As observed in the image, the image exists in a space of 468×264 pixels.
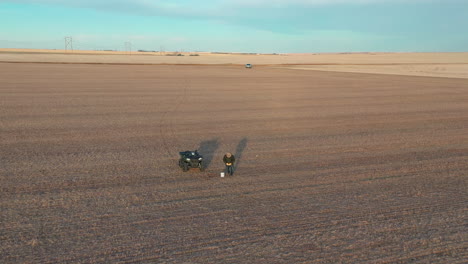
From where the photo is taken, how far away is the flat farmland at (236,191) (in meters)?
5.66

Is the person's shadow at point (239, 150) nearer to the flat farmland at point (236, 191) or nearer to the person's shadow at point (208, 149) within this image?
the flat farmland at point (236, 191)

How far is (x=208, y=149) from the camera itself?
11367 mm

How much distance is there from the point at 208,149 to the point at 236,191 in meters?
3.67

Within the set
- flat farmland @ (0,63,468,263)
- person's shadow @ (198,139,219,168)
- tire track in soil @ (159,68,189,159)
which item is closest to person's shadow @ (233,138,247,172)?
flat farmland @ (0,63,468,263)

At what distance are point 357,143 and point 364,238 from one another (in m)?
6.54

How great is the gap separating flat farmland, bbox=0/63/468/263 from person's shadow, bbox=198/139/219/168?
0.10 metres

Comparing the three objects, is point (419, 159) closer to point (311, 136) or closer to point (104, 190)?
point (311, 136)

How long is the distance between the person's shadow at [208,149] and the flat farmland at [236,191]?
3.7 inches

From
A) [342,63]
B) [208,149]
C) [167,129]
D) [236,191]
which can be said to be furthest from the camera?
[342,63]

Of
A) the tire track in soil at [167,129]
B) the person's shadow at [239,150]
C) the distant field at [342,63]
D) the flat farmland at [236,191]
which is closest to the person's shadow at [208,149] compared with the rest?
the flat farmland at [236,191]

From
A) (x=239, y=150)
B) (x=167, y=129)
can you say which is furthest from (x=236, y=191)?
(x=167, y=129)

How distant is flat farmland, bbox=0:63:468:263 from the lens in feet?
18.6

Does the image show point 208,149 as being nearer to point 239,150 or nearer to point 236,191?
point 239,150

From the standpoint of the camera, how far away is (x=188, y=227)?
6281 mm
